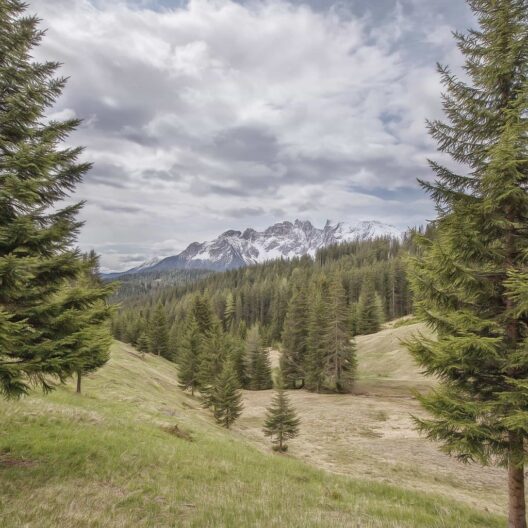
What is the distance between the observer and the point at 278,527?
6.53 metres

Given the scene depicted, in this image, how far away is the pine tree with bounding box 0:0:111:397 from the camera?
25.2ft

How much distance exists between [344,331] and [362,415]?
579 inches

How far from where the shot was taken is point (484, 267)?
31.0ft

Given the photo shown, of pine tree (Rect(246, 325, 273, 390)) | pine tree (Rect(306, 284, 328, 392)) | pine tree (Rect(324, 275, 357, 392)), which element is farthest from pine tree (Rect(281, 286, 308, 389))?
pine tree (Rect(324, 275, 357, 392))

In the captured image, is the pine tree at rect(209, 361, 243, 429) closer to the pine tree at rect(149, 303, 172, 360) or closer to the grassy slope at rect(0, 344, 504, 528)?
the grassy slope at rect(0, 344, 504, 528)

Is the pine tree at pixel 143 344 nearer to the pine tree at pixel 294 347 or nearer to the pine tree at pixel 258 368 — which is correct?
the pine tree at pixel 258 368

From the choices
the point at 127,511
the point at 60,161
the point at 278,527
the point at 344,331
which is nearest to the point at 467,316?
the point at 278,527

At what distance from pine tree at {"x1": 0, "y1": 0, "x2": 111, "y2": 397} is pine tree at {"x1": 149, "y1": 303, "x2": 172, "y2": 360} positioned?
65.9 meters

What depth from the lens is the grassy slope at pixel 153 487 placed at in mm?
6699

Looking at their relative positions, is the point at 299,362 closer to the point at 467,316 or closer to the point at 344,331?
the point at 344,331

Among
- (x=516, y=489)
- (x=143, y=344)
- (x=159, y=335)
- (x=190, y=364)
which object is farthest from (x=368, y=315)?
(x=516, y=489)

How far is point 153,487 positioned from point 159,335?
237 ft

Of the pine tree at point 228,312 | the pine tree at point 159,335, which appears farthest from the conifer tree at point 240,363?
the pine tree at point 228,312

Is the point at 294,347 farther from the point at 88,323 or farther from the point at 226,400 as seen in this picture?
the point at 88,323
